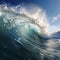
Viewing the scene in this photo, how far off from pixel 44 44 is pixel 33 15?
3.36m

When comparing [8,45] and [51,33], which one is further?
[51,33]

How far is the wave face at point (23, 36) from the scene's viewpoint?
33.4ft

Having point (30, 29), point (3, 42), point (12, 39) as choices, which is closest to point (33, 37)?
point (30, 29)

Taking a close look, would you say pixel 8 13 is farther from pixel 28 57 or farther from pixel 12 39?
pixel 28 57

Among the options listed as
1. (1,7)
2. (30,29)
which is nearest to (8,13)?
(1,7)

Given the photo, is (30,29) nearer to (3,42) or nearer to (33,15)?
(33,15)

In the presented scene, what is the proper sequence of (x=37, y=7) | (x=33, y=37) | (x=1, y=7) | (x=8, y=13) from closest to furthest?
(x=1, y=7) < (x=8, y=13) < (x=37, y=7) < (x=33, y=37)

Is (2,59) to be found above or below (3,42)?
below

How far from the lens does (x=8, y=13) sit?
10398mm

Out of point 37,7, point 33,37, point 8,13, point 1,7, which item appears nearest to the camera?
point 1,7

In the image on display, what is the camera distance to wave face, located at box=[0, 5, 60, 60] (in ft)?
33.4

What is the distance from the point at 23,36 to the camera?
11758 millimetres

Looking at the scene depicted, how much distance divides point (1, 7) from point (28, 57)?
15.4ft

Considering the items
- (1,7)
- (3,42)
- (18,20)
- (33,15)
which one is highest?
(33,15)
